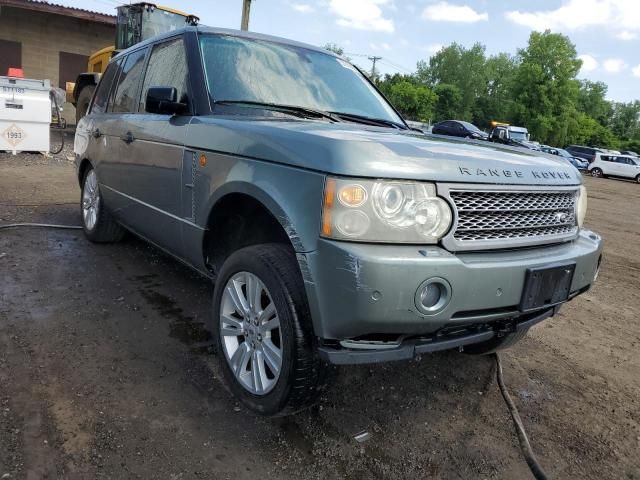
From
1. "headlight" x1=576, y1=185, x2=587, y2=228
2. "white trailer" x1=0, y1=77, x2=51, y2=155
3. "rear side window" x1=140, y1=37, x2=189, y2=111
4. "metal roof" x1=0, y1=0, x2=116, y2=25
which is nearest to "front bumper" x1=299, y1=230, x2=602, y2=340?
"headlight" x1=576, y1=185, x2=587, y2=228

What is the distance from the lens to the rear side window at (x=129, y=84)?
167 inches

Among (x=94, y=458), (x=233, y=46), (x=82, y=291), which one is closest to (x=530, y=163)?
(x=233, y=46)

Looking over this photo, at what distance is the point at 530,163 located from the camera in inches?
103

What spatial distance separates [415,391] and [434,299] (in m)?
1.12

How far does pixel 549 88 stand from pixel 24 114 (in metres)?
65.7

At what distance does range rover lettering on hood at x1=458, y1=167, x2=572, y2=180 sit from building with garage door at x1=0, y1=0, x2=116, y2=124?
2021cm

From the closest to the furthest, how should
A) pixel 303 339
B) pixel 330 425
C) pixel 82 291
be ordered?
pixel 303 339 → pixel 330 425 → pixel 82 291

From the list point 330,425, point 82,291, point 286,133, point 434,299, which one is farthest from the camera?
point 82,291

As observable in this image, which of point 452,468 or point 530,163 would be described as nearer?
point 452,468

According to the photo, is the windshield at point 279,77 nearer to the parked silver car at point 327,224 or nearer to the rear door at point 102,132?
the parked silver car at point 327,224

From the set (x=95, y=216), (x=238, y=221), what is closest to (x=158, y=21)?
(x=95, y=216)

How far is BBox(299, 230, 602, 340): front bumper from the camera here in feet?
6.51

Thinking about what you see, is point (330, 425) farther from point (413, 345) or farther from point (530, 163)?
point (530, 163)

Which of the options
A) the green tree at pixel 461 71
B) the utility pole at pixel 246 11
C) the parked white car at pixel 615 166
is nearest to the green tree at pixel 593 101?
the green tree at pixel 461 71
